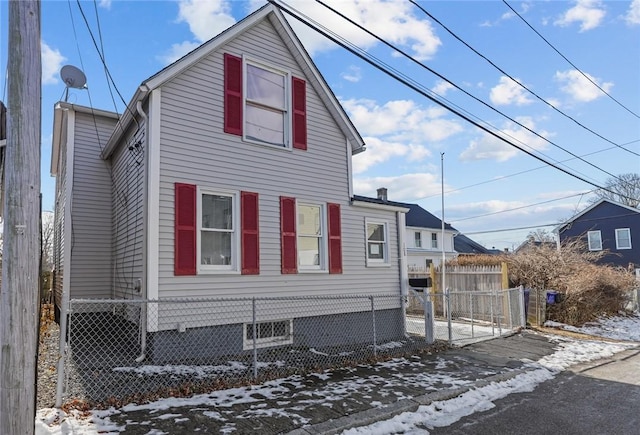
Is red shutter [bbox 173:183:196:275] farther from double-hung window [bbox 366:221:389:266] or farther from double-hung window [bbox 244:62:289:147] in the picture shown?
double-hung window [bbox 366:221:389:266]

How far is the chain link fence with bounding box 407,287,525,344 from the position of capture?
973 centimetres

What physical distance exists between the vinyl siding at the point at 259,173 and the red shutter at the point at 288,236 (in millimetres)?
120

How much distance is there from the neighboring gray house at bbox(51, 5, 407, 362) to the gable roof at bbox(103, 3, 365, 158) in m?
0.03

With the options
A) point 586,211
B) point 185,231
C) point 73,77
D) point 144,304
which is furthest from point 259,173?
point 586,211

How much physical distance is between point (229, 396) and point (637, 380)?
6.91 m

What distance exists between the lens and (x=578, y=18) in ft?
29.5

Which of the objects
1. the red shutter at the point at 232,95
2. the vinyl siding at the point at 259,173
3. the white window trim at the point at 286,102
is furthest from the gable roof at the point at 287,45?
the white window trim at the point at 286,102

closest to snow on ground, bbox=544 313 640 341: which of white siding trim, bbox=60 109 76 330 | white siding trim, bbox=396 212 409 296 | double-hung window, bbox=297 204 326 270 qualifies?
white siding trim, bbox=396 212 409 296

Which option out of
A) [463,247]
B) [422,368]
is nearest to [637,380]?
[422,368]

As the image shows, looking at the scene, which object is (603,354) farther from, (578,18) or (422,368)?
(578,18)

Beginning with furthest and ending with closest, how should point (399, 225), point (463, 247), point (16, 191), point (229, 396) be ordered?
point (463, 247) < point (399, 225) < point (229, 396) < point (16, 191)

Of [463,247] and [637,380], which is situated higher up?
[463,247]

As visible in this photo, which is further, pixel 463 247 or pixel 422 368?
pixel 463 247

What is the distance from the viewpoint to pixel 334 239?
984 centimetres
